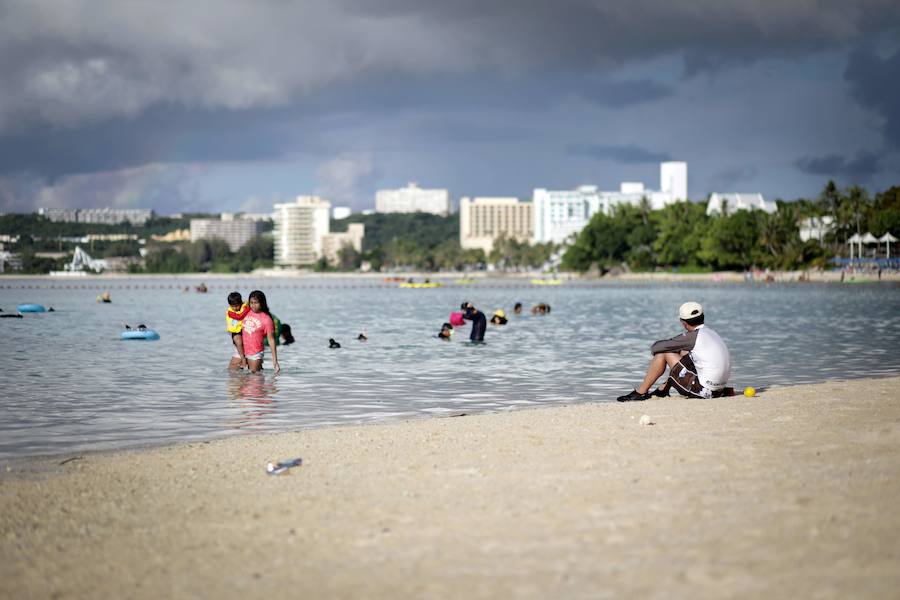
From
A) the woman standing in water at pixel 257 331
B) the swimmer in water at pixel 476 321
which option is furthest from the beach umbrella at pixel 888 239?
the woman standing in water at pixel 257 331

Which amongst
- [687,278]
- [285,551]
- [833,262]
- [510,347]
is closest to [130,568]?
[285,551]

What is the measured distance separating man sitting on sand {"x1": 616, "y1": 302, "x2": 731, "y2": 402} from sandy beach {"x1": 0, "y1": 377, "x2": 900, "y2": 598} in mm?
2967

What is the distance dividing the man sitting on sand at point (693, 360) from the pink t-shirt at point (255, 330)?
9.47 meters

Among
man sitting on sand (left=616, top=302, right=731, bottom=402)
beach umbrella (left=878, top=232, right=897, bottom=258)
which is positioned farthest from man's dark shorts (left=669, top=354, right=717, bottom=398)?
beach umbrella (left=878, top=232, right=897, bottom=258)

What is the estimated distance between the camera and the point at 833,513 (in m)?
8.52

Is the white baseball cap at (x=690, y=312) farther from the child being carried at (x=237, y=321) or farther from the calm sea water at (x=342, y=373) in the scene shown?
the child being carried at (x=237, y=321)

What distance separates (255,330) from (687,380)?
1083 cm

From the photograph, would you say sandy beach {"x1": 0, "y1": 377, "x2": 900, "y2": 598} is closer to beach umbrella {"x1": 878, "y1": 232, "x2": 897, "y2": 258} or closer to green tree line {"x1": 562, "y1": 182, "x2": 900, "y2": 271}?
beach umbrella {"x1": 878, "y1": 232, "x2": 897, "y2": 258}

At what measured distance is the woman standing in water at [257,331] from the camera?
23.5 m

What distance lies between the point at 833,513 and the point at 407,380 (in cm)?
1686

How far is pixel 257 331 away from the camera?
24391mm

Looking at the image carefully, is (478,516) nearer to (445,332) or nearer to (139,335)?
(445,332)

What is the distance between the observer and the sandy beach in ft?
22.9

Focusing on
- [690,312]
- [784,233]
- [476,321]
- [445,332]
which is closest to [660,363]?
[690,312]
